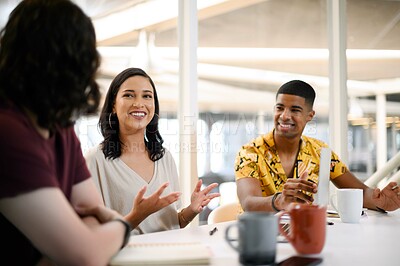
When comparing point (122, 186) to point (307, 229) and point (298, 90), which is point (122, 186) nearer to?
point (307, 229)

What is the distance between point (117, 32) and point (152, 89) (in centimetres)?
78

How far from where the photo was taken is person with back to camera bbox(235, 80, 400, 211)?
2.10 m

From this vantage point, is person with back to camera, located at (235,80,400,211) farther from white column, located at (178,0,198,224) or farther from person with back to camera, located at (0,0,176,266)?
person with back to camera, located at (0,0,176,266)

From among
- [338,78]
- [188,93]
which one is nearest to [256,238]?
[188,93]

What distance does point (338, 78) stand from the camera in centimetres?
354

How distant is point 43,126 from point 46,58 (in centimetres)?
15

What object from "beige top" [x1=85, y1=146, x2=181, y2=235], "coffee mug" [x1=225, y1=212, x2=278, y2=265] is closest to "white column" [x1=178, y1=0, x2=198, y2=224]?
"beige top" [x1=85, y1=146, x2=181, y2=235]

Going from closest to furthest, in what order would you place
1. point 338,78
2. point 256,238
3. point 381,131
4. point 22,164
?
point 22,164 < point 256,238 < point 338,78 < point 381,131

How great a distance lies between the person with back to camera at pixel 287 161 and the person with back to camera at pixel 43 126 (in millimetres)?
1164

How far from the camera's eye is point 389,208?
2027mm

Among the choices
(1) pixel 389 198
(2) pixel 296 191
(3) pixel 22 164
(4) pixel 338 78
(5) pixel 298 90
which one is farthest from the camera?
(4) pixel 338 78

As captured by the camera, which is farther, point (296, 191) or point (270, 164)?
point (270, 164)

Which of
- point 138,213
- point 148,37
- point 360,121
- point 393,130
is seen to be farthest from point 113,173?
point 393,130

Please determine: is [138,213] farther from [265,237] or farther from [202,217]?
[202,217]
